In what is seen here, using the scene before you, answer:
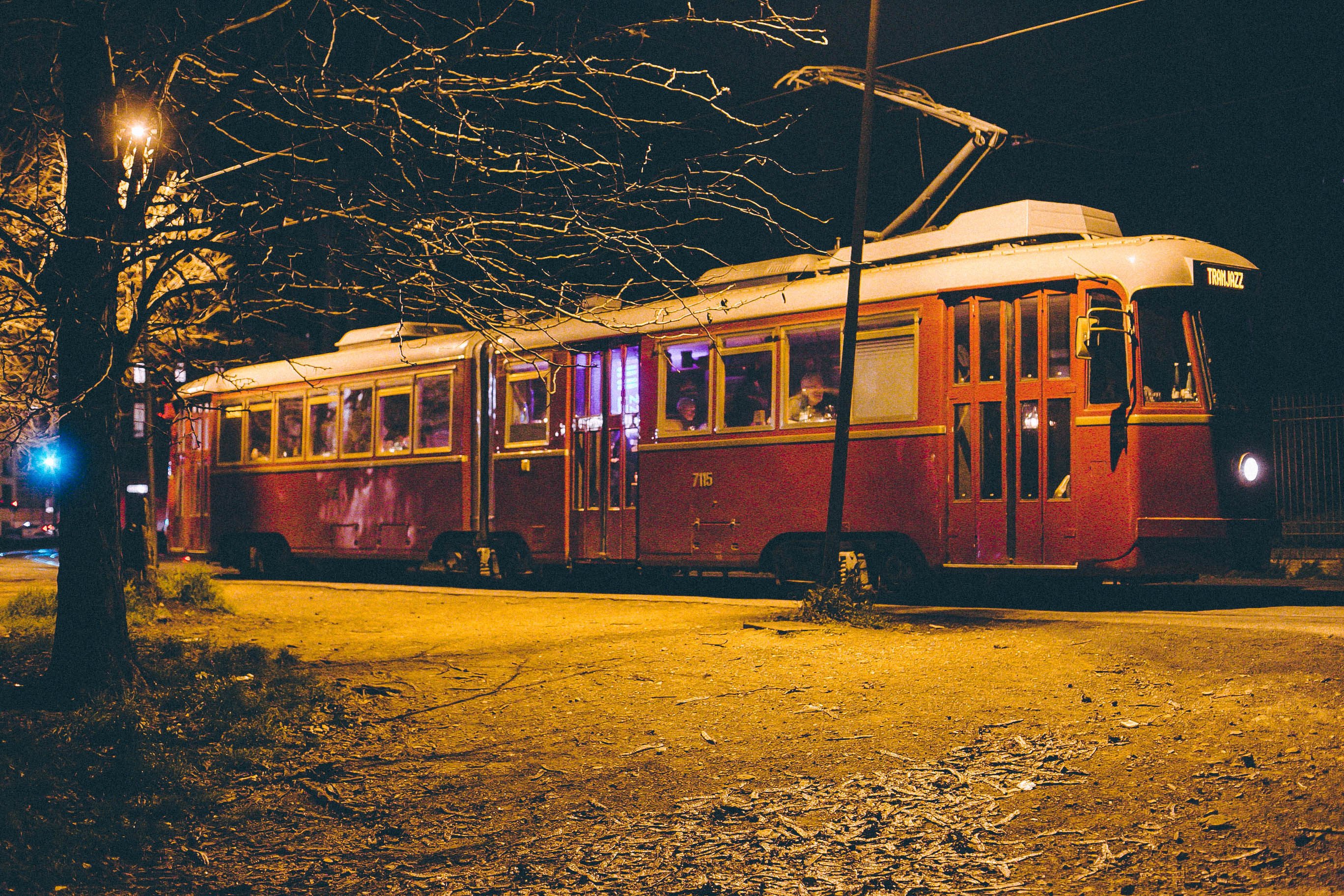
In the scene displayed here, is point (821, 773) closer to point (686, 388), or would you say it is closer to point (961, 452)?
point (961, 452)

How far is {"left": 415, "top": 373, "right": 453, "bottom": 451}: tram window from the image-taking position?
1598 centimetres

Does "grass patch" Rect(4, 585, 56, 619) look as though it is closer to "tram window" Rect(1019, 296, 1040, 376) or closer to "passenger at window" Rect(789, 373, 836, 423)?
"passenger at window" Rect(789, 373, 836, 423)

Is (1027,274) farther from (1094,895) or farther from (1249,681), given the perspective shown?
(1094,895)

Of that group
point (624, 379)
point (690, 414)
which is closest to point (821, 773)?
point (690, 414)

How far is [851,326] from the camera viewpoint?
1080 centimetres

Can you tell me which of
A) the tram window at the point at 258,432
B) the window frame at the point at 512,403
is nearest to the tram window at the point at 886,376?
the window frame at the point at 512,403

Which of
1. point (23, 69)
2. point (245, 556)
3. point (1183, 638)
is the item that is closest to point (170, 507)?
point (245, 556)

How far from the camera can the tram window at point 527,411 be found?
15.0 m

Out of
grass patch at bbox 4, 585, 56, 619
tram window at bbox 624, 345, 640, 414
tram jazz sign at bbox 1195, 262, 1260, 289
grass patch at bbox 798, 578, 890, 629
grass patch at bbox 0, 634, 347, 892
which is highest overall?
tram jazz sign at bbox 1195, 262, 1260, 289

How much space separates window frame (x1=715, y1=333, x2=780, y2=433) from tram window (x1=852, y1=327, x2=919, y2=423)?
1.01m

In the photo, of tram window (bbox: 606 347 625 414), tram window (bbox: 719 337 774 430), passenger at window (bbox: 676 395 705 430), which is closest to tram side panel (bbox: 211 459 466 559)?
tram window (bbox: 606 347 625 414)

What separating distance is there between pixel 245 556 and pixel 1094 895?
1838cm

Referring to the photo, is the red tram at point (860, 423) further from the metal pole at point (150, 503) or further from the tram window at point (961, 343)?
the metal pole at point (150, 503)

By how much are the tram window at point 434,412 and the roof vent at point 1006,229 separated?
6755 millimetres
